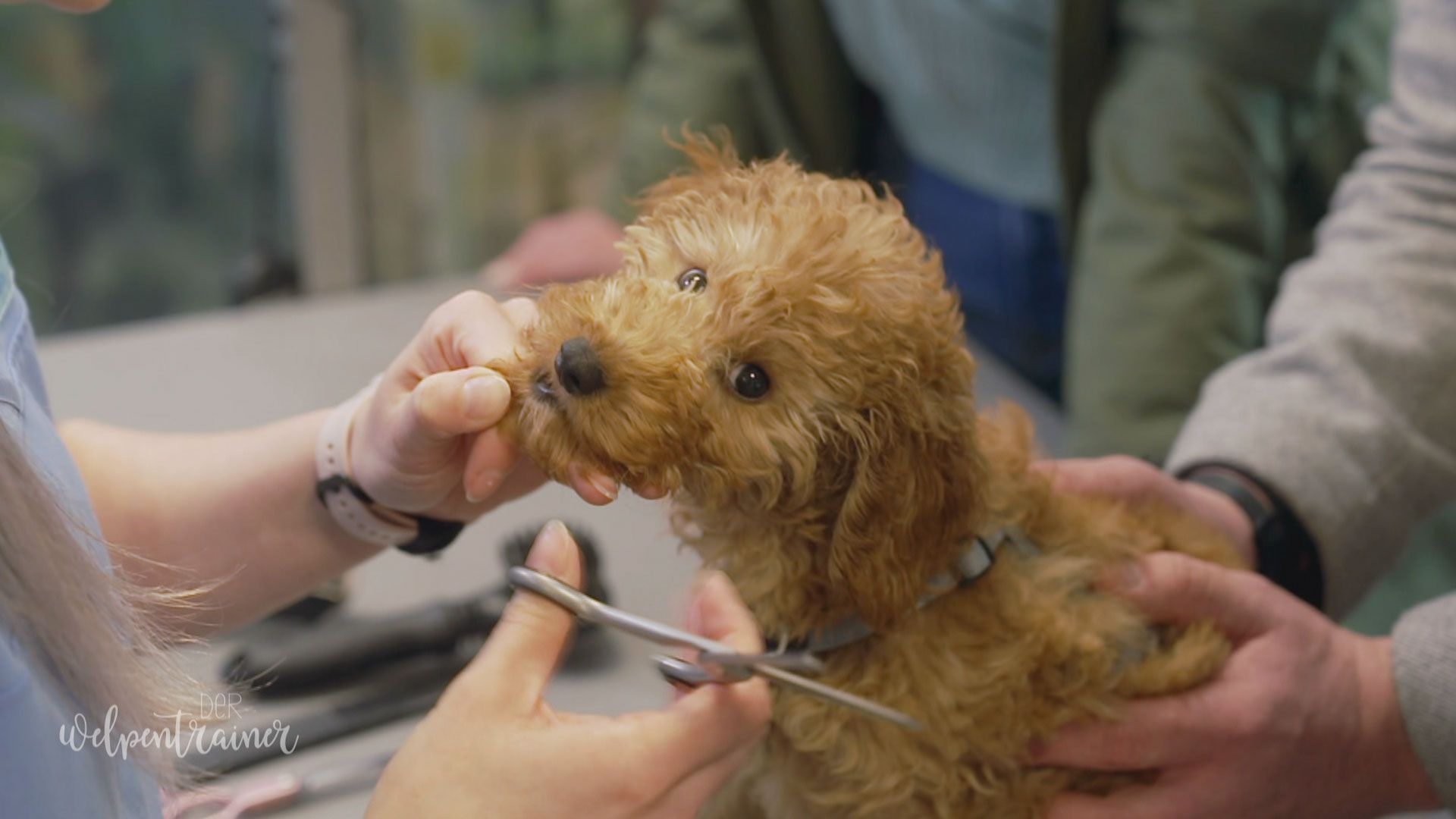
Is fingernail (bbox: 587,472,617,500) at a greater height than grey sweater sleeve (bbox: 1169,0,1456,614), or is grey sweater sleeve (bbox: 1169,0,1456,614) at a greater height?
fingernail (bbox: 587,472,617,500)

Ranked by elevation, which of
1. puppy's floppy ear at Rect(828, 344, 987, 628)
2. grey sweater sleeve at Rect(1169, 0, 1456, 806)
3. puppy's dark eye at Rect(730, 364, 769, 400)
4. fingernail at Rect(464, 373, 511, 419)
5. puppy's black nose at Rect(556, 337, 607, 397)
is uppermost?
puppy's black nose at Rect(556, 337, 607, 397)

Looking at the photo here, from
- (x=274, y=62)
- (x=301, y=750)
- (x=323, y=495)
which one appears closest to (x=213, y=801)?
(x=301, y=750)

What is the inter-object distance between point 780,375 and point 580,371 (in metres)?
0.11

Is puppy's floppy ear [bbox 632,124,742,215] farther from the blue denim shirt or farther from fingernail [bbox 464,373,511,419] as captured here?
the blue denim shirt

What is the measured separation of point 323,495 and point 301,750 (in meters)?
0.19

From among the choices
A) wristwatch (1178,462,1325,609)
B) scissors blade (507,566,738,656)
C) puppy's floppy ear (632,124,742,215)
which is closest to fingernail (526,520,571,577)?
scissors blade (507,566,738,656)

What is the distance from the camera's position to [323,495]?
2.47ft

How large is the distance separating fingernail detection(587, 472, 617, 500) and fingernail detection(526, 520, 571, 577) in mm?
30

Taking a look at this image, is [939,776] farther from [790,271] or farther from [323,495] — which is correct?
[323,495]

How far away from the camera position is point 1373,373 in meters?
0.94

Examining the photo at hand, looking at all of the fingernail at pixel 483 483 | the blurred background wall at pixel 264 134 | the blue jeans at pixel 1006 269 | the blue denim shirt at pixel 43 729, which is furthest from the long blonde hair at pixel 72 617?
the blurred background wall at pixel 264 134

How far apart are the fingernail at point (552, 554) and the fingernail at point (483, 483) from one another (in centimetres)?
8

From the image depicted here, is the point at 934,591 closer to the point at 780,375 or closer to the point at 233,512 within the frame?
the point at 780,375

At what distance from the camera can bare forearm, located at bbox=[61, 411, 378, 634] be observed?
0.75 metres
